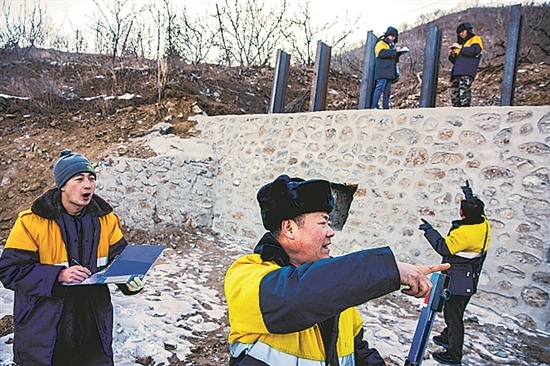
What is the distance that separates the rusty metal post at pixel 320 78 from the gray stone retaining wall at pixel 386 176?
0.74 metres

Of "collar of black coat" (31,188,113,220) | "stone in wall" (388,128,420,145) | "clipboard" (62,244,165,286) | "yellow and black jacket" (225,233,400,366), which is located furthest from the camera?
"stone in wall" (388,128,420,145)

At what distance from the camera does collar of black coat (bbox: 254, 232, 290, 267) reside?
1356 mm

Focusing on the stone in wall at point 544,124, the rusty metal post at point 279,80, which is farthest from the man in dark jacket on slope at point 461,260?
the rusty metal post at point 279,80

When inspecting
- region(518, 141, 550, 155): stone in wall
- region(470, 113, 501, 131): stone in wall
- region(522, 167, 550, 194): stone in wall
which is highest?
region(470, 113, 501, 131): stone in wall

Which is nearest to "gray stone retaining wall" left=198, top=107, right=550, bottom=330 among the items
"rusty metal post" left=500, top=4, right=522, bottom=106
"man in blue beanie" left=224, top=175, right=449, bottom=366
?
"rusty metal post" left=500, top=4, right=522, bottom=106

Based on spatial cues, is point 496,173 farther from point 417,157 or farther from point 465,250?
point 465,250

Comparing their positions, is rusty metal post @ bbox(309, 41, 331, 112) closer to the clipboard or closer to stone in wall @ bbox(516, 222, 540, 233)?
stone in wall @ bbox(516, 222, 540, 233)

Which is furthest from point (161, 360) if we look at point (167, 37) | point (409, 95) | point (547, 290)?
point (167, 37)

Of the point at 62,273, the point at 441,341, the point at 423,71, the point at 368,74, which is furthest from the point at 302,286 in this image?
the point at 368,74

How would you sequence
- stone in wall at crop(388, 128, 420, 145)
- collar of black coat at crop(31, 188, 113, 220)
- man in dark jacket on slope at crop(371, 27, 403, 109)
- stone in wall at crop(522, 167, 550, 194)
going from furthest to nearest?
1. man in dark jacket on slope at crop(371, 27, 403, 109)
2. stone in wall at crop(388, 128, 420, 145)
3. stone in wall at crop(522, 167, 550, 194)
4. collar of black coat at crop(31, 188, 113, 220)

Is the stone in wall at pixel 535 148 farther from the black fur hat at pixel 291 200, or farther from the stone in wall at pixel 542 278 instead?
the black fur hat at pixel 291 200

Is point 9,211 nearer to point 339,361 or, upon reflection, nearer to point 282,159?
point 282,159

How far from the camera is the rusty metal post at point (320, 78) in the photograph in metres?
6.86

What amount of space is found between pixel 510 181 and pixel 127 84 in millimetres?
8400
